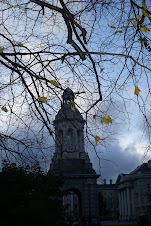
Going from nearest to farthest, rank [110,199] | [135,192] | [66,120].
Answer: [66,120] < [135,192] < [110,199]

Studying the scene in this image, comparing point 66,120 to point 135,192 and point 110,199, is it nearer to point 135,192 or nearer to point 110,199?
point 135,192

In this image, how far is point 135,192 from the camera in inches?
2680

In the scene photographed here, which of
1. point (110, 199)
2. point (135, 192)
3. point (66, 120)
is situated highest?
point (66, 120)

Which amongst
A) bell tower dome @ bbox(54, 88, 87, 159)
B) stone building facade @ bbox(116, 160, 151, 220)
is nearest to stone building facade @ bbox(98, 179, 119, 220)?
stone building facade @ bbox(116, 160, 151, 220)

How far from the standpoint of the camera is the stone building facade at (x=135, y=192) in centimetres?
6372

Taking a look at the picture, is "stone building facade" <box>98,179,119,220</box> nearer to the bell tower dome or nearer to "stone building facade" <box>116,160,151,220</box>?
"stone building facade" <box>116,160,151,220</box>

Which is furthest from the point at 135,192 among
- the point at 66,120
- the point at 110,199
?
the point at 66,120

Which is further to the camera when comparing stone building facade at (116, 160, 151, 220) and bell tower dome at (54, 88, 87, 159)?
stone building facade at (116, 160, 151, 220)

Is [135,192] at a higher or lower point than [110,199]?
higher

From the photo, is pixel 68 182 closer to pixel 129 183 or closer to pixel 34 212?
pixel 34 212

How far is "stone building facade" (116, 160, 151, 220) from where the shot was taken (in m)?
63.7

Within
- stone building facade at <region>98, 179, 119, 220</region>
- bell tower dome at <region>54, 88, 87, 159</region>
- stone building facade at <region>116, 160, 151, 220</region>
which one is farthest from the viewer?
stone building facade at <region>98, 179, 119, 220</region>

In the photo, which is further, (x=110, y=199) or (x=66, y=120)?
(x=110, y=199)

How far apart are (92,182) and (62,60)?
89.1ft
